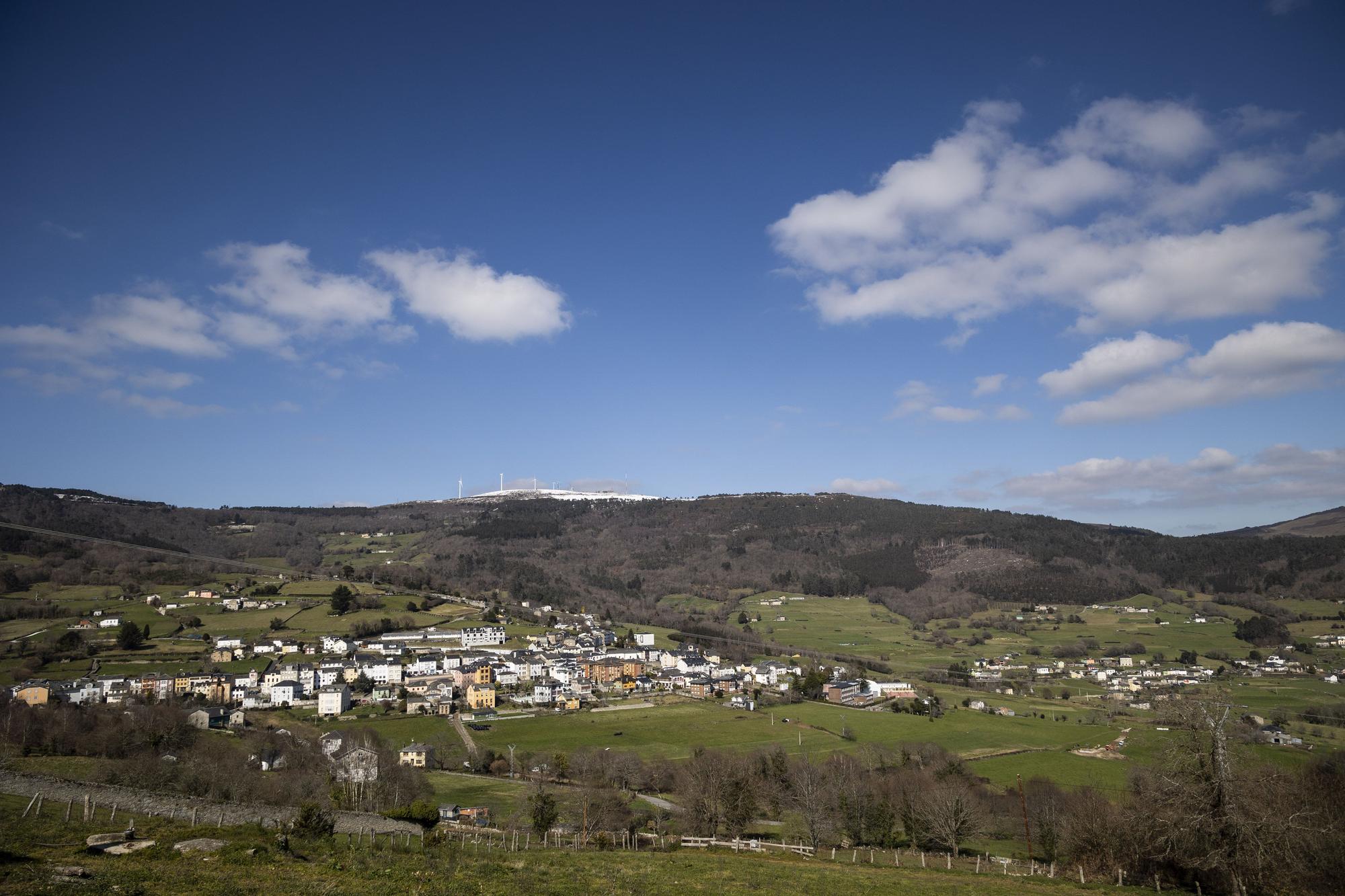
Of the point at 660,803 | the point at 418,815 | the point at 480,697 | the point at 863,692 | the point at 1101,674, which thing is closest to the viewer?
the point at 418,815

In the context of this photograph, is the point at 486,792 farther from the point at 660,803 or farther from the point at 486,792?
the point at 660,803

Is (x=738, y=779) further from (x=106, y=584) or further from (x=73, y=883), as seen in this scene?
(x=106, y=584)

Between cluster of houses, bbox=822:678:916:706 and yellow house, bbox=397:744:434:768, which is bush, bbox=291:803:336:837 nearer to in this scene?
yellow house, bbox=397:744:434:768

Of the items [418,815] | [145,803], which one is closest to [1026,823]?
Answer: [418,815]

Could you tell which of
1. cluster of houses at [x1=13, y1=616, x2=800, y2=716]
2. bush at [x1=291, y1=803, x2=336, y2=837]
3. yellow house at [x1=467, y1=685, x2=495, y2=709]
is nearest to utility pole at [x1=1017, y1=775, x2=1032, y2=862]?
bush at [x1=291, y1=803, x2=336, y2=837]

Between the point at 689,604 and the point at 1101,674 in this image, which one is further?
the point at 689,604

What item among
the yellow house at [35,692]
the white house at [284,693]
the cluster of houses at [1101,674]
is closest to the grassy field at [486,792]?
the white house at [284,693]

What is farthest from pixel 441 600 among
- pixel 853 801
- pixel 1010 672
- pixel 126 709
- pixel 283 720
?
pixel 853 801
